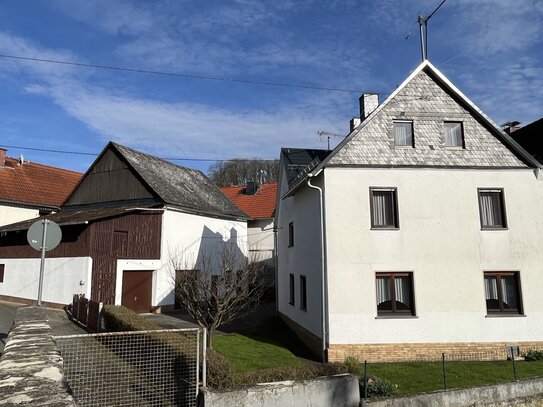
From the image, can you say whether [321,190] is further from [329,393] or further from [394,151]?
[329,393]

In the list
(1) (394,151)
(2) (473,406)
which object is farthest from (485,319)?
(1) (394,151)

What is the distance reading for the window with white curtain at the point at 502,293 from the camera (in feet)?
42.5

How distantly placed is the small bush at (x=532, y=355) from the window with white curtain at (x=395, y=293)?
3.56 metres

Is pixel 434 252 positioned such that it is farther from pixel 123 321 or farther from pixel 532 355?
pixel 123 321

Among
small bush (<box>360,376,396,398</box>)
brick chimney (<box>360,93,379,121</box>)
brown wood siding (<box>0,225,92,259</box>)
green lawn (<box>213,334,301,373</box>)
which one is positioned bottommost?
green lawn (<box>213,334,301,373</box>)

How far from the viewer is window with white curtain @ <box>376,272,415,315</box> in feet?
41.8

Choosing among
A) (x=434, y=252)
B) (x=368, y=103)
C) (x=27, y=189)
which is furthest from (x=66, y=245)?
(x=434, y=252)

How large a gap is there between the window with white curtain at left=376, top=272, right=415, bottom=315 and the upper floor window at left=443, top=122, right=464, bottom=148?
15.4 feet

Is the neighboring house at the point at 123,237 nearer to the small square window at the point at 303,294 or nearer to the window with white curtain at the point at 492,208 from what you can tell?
the small square window at the point at 303,294

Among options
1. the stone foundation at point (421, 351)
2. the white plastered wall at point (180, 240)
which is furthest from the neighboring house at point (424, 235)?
the white plastered wall at point (180, 240)

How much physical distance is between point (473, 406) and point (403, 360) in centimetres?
386

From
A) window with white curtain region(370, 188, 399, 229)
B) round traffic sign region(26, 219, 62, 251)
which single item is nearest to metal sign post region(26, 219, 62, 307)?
round traffic sign region(26, 219, 62, 251)

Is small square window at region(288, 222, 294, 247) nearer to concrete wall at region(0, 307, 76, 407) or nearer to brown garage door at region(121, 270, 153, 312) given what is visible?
brown garage door at region(121, 270, 153, 312)

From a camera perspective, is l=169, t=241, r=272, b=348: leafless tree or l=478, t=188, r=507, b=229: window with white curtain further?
l=478, t=188, r=507, b=229: window with white curtain
